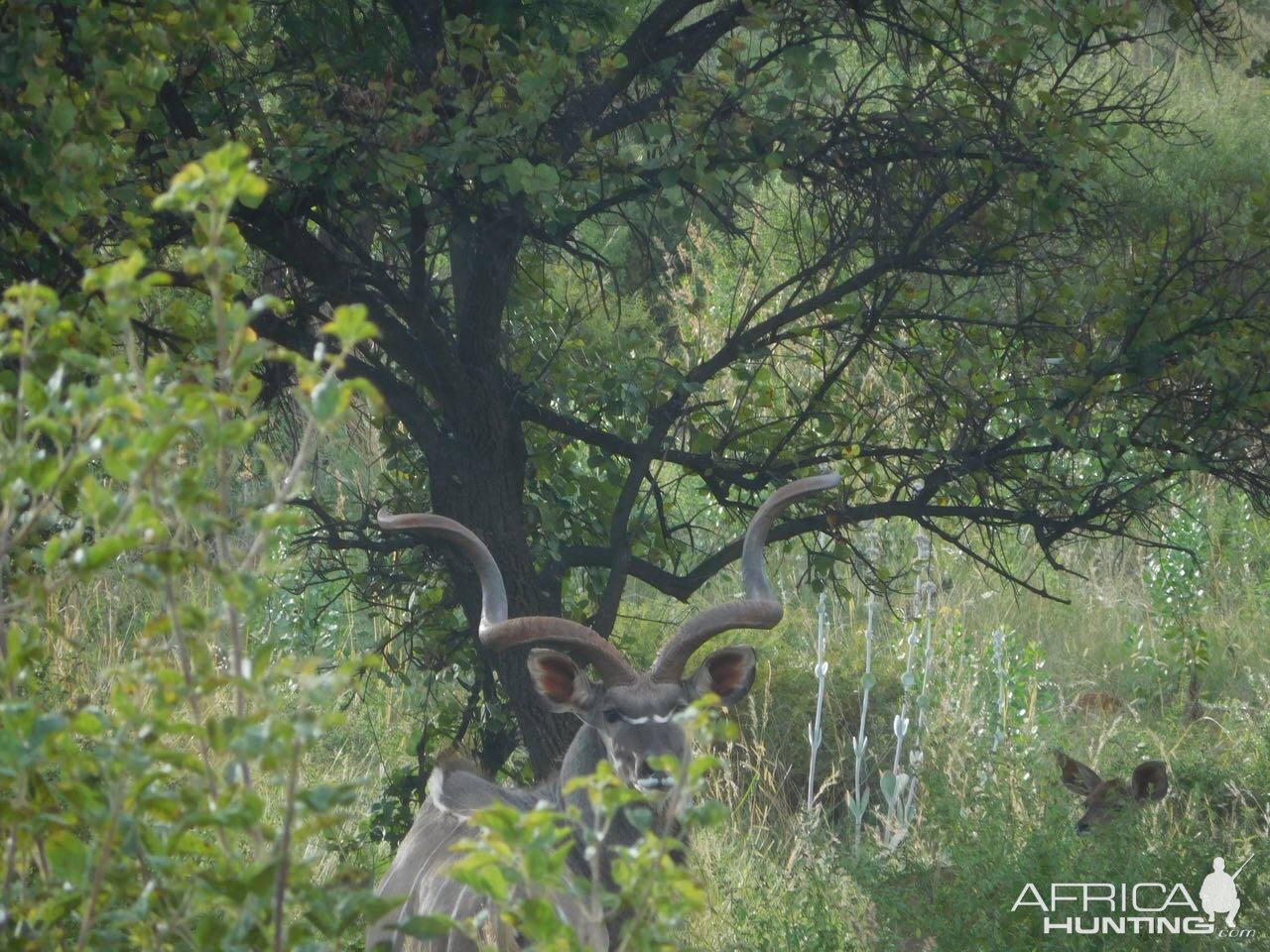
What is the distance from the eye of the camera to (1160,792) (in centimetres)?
573

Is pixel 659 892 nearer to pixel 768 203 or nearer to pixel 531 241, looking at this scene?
pixel 531 241

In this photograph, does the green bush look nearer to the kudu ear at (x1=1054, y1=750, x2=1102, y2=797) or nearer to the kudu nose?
the kudu nose

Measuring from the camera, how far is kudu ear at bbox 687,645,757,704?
5.46 meters

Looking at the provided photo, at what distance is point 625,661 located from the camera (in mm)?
5293

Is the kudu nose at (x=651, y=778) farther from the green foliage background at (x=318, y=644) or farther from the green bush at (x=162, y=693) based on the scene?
the green bush at (x=162, y=693)

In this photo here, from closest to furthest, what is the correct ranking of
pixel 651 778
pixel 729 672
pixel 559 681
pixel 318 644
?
pixel 651 778
pixel 559 681
pixel 729 672
pixel 318 644

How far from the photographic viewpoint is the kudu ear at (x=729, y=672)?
215 inches

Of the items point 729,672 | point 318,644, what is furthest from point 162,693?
point 318,644

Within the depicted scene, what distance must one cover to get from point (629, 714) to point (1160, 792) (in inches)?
77.8

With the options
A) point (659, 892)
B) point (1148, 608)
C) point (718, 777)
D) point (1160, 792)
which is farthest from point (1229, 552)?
point (659, 892)

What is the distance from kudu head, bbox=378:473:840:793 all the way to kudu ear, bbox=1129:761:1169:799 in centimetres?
146

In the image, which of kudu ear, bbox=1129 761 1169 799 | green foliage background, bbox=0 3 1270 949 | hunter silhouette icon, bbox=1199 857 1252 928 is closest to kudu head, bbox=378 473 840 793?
green foliage background, bbox=0 3 1270 949

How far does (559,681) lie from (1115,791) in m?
2.05

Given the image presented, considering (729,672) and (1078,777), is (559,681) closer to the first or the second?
(729,672)
